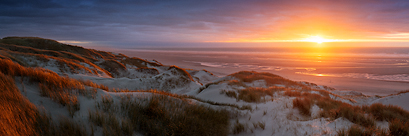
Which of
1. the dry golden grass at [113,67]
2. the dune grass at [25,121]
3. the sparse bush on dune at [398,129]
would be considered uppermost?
the dune grass at [25,121]

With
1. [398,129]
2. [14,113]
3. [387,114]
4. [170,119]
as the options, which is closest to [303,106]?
[387,114]

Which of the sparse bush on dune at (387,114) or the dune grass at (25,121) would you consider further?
the sparse bush on dune at (387,114)

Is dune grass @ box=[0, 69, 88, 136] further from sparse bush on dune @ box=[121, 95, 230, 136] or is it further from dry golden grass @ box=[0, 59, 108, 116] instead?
sparse bush on dune @ box=[121, 95, 230, 136]

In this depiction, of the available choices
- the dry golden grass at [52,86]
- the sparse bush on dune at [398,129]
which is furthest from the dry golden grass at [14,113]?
the sparse bush on dune at [398,129]

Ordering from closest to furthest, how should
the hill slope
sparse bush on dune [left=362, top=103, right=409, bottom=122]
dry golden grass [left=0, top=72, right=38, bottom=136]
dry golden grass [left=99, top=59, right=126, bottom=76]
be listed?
1. dry golden grass [left=0, top=72, right=38, bottom=136]
2. the hill slope
3. sparse bush on dune [left=362, top=103, right=409, bottom=122]
4. dry golden grass [left=99, top=59, right=126, bottom=76]

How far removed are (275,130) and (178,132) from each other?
222 centimetres

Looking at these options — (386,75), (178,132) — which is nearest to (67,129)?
(178,132)

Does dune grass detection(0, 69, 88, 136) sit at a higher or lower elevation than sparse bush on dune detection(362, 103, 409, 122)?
higher

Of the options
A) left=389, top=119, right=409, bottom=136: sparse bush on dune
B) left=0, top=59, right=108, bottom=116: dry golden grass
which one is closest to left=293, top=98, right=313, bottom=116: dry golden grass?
left=389, top=119, right=409, bottom=136: sparse bush on dune

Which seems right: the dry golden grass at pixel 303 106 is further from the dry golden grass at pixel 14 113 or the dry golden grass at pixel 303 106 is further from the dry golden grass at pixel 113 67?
the dry golden grass at pixel 113 67

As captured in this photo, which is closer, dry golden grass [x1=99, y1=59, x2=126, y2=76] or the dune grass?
the dune grass

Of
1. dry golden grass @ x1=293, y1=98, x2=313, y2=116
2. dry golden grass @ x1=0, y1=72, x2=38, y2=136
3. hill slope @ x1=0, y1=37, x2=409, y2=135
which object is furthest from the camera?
dry golden grass @ x1=293, y1=98, x2=313, y2=116

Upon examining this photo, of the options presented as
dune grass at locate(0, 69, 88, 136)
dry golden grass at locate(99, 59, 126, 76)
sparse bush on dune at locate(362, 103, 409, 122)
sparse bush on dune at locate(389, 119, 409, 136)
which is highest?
dune grass at locate(0, 69, 88, 136)

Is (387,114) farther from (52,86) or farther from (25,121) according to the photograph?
(52,86)
